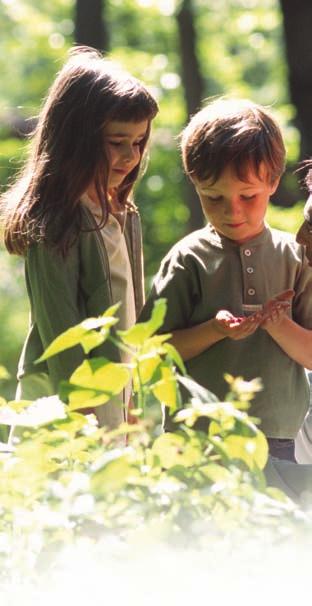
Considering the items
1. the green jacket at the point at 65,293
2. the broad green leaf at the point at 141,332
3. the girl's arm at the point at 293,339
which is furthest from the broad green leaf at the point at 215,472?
the green jacket at the point at 65,293

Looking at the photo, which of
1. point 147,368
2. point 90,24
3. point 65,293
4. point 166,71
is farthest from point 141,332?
point 166,71

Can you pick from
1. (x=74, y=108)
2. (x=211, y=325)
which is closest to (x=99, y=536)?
(x=211, y=325)

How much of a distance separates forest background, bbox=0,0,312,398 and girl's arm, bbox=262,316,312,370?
3.46ft

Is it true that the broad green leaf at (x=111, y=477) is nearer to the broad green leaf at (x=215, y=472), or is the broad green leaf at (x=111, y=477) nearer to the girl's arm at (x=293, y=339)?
the broad green leaf at (x=215, y=472)

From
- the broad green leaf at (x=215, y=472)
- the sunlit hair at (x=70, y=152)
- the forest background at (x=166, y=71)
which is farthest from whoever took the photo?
the forest background at (x=166, y=71)

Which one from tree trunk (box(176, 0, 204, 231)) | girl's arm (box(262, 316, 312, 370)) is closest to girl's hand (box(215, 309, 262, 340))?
girl's arm (box(262, 316, 312, 370))

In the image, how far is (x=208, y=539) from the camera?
6.39ft

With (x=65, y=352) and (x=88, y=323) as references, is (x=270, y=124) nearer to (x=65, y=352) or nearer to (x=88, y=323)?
(x=65, y=352)

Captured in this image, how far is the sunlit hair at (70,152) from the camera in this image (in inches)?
145

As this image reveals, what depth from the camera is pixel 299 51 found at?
789 centimetres

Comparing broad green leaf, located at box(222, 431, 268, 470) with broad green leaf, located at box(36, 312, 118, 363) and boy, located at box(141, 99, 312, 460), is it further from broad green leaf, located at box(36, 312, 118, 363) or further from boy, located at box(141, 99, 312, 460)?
boy, located at box(141, 99, 312, 460)

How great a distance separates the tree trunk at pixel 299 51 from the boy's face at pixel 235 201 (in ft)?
14.2

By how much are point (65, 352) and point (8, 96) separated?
1935cm

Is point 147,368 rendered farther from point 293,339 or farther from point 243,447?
point 293,339
